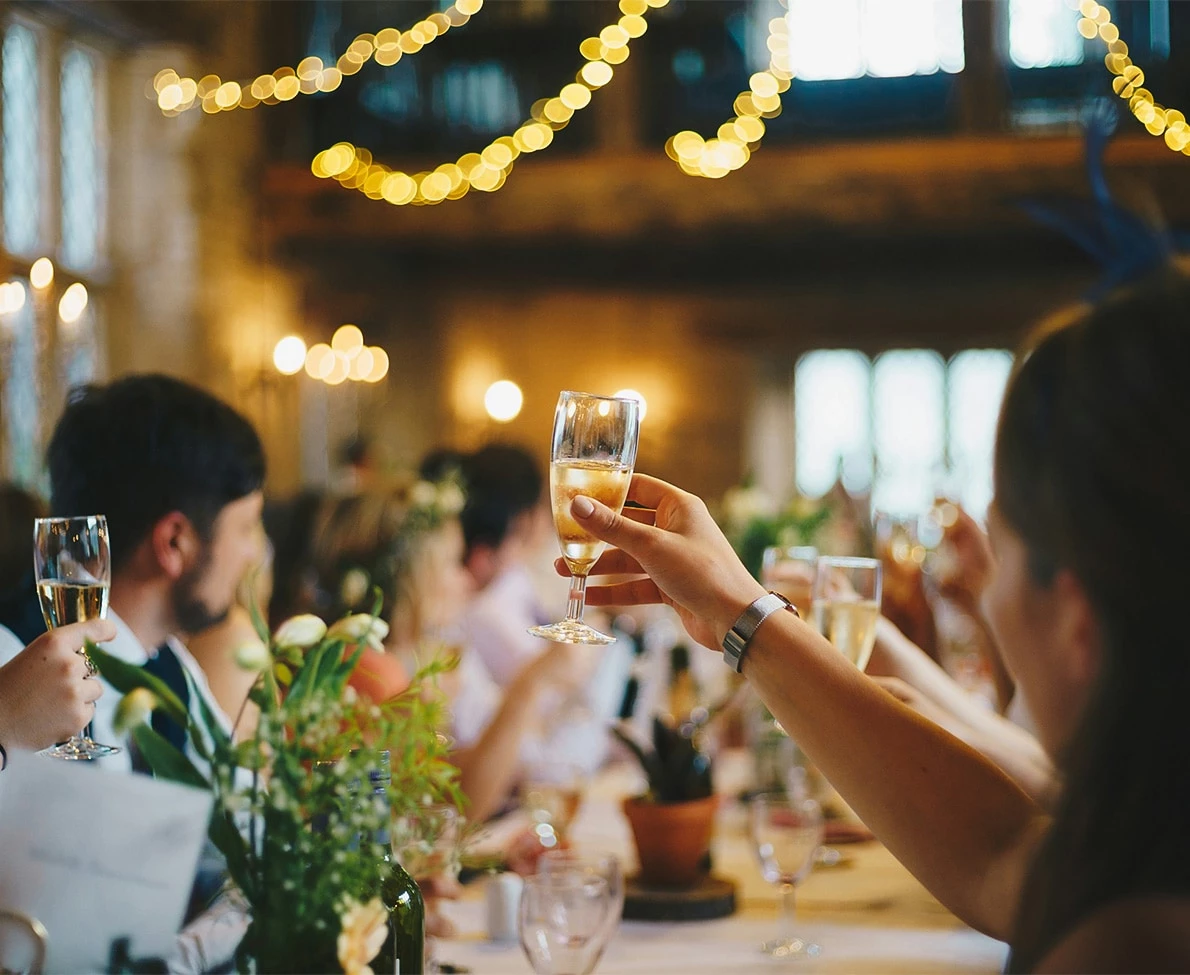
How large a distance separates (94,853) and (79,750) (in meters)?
0.50

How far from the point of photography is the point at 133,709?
34.7 inches

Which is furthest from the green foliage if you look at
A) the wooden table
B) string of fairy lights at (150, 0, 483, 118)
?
string of fairy lights at (150, 0, 483, 118)

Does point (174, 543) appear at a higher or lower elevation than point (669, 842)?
higher

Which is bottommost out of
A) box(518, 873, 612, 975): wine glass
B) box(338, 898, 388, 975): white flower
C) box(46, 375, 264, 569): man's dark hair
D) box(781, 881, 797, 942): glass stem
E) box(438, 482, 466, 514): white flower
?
box(781, 881, 797, 942): glass stem

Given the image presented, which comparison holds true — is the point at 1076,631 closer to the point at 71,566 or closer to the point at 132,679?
the point at 132,679

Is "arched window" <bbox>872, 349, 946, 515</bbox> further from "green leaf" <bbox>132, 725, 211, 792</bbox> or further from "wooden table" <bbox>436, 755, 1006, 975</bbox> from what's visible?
"green leaf" <bbox>132, 725, 211, 792</bbox>

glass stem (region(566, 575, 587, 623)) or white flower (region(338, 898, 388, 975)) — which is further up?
glass stem (region(566, 575, 587, 623))

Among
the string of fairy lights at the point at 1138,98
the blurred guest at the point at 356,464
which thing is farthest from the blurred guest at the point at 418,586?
the blurred guest at the point at 356,464

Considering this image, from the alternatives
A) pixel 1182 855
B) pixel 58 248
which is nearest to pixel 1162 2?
pixel 58 248

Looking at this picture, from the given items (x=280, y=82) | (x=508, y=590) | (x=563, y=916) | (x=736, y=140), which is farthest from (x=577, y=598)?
(x=280, y=82)

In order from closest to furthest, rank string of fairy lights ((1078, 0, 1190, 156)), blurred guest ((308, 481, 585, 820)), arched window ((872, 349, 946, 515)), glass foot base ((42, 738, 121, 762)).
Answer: glass foot base ((42, 738, 121, 762)) → blurred guest ((308, 481, 585, 820)) → string of fairy lights ((1078, 0, 1190, 156)) → arched window ((872, 349, 946, 515))

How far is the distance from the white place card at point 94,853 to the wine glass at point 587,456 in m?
0.47

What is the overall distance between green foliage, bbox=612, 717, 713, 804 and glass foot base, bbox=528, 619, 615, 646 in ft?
1.98

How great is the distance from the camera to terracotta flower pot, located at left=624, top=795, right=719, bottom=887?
1.80 m
